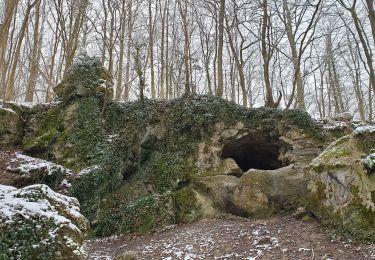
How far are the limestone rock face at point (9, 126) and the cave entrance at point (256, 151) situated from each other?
7059mm

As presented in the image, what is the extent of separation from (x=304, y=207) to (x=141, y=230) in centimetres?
434

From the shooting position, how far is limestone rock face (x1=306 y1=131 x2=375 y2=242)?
642cm

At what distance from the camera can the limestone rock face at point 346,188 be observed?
642 centimetres

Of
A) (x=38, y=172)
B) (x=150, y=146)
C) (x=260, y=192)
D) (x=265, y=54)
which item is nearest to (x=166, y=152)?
(x=150, y=146)

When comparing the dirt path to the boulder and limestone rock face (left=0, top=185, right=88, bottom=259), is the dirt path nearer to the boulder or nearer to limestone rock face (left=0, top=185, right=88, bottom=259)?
the boulder

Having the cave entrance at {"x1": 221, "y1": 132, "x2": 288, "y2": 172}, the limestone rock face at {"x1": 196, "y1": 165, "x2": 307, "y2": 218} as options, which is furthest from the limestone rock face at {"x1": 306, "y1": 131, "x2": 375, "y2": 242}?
the cave entrance at {"x1": 221, "y1": 132, "x2": 288, "y2": 172}

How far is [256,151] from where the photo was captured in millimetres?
12430

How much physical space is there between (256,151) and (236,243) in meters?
5.89

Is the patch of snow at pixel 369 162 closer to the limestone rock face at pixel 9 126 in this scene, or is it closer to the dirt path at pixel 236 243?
the dirt path at pixel 236 243

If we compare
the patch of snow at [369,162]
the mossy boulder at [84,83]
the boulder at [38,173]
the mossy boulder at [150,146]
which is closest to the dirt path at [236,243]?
the mossy boulder at [150,146]

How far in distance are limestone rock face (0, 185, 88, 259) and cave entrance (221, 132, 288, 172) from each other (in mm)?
7084

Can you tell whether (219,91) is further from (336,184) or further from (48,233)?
(48,233)

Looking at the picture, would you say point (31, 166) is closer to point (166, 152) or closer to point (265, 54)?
→ point (166, 152)

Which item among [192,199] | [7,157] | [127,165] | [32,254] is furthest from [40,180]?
[32,254]
